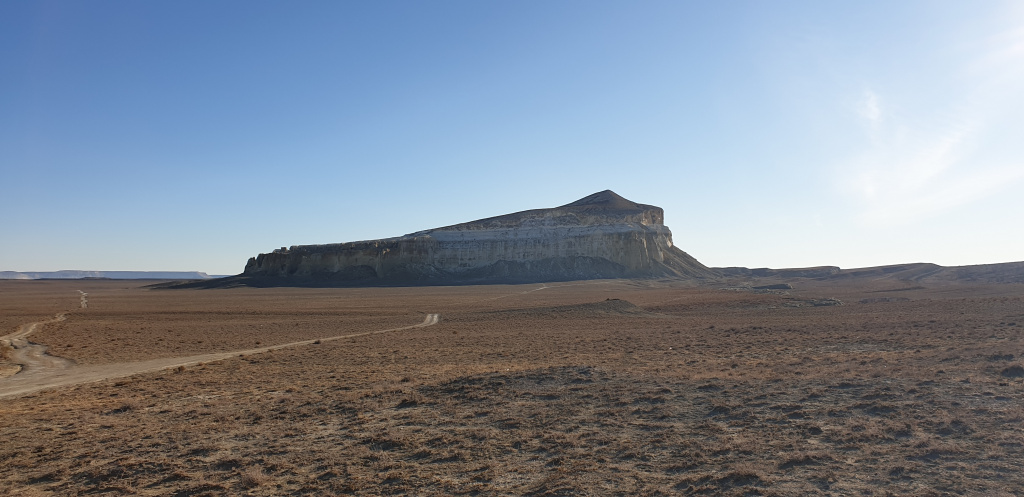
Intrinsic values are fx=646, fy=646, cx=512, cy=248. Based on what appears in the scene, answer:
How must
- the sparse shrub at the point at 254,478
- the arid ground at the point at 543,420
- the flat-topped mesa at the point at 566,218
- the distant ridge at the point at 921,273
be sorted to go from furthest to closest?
the flat-topped mesa at the point at 566,218, the distant ridge at the point at 921,273, the sparse shrub at the point at 254,478, the arid ground at the point at 543,420

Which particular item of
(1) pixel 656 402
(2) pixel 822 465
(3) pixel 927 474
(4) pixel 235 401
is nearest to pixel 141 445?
(4) pixel 235 401

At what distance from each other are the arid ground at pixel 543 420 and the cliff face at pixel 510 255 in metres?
74.2

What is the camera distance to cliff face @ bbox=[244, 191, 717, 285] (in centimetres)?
9681

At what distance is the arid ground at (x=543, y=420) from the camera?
6.93m

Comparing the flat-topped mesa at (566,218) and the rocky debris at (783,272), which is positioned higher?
the flat-topped mesa at (566,218)

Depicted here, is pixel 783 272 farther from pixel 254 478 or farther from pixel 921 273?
pixel 254 478

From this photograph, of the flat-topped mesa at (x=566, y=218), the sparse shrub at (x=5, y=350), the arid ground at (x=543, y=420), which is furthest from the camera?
the flat-topped mesa at (x=566, y=218)

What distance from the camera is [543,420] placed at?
376 inches

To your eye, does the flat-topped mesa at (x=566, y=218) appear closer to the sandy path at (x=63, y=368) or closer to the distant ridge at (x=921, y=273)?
the distant ridge at (x=921, y=273)

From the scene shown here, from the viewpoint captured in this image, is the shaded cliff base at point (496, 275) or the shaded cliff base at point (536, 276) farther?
the shaded cliff base at point (496, 275)

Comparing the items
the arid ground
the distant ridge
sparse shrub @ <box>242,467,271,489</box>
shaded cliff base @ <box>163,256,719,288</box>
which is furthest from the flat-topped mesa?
sparse shrub @ <box>242,467,271,489</box>

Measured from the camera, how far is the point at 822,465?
6906 millimetres

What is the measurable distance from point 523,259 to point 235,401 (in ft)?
289

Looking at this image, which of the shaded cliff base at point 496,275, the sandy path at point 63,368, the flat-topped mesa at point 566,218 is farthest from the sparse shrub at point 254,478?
the flat-topped mesa at point 566,218
